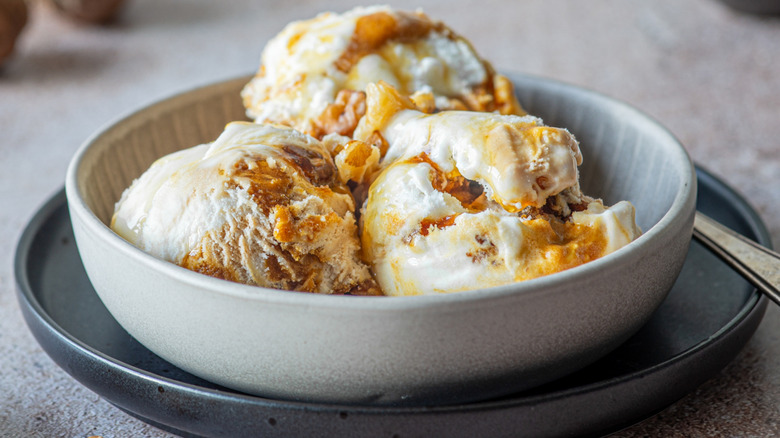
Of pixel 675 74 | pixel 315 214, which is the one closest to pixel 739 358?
pixel 315 214

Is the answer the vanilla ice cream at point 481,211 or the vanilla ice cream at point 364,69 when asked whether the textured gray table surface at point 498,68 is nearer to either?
the vanilla ice cream at point 481,211

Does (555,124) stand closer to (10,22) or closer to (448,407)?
(448,407)

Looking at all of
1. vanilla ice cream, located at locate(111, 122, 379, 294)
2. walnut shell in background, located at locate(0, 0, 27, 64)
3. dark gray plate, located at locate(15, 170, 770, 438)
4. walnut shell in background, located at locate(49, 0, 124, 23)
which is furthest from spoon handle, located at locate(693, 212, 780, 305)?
walnut shell in background, located at locate(49, 0, 124, 23)

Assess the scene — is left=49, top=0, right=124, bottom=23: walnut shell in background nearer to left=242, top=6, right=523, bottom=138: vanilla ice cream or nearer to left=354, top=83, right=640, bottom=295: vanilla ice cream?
left=242, top=6, right=523, bottom=138: vanilla ice cream

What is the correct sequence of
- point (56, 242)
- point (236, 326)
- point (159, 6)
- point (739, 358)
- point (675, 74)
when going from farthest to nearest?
point (159, 6)
point (675, 74)
point (56, 242)
point (739, 358)
point (236, 326)

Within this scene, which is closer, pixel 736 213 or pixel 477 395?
pixel 477 395

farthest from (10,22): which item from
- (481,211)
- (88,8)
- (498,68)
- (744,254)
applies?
(744,254)

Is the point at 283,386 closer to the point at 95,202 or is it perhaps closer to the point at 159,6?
the point at 95,202
